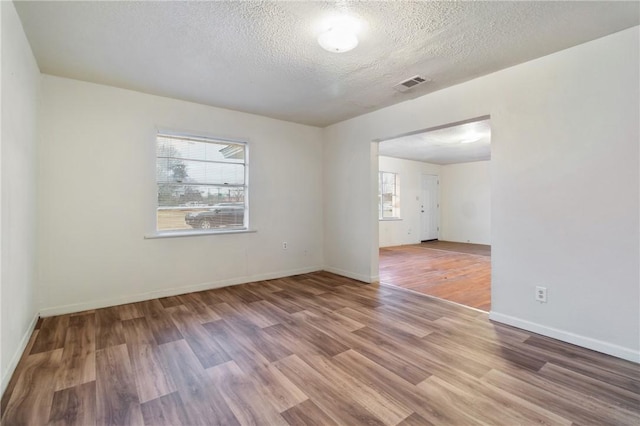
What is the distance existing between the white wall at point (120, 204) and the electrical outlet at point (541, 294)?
3309 millimetres

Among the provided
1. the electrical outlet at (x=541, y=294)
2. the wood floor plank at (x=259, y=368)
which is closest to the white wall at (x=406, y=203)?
the electrical outlet at (x=541, y=294)

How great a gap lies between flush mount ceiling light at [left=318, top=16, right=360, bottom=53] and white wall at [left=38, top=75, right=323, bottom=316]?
2287mm

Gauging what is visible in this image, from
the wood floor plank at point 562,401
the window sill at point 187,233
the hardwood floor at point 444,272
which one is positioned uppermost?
the window sill at point 187,233

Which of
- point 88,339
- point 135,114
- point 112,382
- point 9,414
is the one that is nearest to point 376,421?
point 112,382

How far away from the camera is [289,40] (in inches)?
89.6

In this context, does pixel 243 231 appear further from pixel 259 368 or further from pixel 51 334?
pixel 259 368

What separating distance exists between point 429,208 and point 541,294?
22.0 feet

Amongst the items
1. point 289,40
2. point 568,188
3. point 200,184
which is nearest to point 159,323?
point 200,184

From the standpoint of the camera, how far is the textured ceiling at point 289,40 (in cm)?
193

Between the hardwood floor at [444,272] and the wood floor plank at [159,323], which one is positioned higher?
the hardwood floor at [444,272]

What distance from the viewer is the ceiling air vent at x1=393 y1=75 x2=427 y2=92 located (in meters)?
2.99

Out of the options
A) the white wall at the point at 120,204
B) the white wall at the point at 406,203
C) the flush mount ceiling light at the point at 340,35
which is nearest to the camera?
the flush mount ceiling light at the point at 340,35

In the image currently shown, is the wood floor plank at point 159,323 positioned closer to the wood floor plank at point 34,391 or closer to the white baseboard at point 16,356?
the wood floor plank at point 34,391

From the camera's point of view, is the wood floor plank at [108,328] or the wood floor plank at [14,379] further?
the wood floor plank at [108,328]
